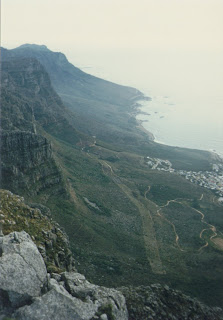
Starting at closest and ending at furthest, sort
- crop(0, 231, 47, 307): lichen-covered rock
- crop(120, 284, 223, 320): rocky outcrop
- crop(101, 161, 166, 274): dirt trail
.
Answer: crop(0, 231, 47, 307): lichen-covered rock < crop(120, 284, 223, 320): rocky outcrop < crop(101, 161, 166, 274): dirt trail

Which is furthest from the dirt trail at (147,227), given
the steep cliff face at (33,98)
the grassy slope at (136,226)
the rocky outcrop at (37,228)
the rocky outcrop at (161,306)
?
the steep cliff face at (33,98)

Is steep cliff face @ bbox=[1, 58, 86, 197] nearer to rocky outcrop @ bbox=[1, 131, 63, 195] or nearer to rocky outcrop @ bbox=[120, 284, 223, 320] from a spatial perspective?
rocky outcrop @ bbox=[1, 131, 63, 195]

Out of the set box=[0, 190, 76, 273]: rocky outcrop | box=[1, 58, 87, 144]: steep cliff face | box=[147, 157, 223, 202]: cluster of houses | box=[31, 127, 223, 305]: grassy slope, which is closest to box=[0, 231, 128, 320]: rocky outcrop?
box=[0, 190, 76, 273]: rocky outcrop

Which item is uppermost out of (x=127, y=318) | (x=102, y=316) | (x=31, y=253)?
(x=31, y=253)

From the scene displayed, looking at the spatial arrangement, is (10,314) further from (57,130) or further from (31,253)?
(57,130)

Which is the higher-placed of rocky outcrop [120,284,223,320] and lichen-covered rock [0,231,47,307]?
lichen-covered rock [0,231,47,307]

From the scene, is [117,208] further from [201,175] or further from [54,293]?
[201,175]

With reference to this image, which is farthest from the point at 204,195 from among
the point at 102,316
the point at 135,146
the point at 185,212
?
the point at 102,316
